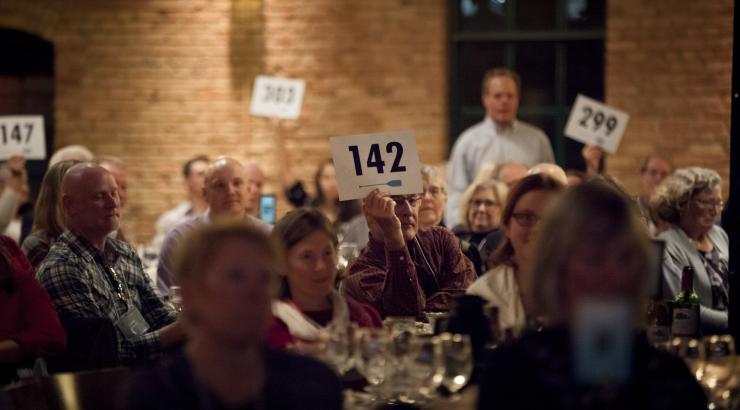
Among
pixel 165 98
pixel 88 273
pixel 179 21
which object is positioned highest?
pixel 179 21

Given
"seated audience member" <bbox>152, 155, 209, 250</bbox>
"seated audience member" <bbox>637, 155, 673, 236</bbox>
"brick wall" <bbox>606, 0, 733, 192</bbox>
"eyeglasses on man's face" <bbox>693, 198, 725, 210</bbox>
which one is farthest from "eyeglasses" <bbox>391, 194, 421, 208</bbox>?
"brick wall" <bbox>606, 0, 733, 192</bbox>

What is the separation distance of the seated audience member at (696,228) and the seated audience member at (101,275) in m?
2.69

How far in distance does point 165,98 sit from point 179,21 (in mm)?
706

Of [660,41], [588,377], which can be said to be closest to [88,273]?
[588,377]

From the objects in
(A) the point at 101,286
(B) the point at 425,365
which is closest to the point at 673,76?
(A) the point at 101,286

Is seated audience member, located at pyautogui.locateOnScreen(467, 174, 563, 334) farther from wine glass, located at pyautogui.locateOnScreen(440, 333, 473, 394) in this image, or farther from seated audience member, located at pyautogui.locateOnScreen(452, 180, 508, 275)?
seated audience member, located at pyautogui.locateOnScreen(452, 180, 508, 275)

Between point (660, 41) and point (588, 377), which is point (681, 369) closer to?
point (588, 377)

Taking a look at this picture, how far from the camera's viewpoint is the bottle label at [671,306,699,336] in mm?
5085

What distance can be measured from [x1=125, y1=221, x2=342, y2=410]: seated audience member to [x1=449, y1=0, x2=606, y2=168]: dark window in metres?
8.62

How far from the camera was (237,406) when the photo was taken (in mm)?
2602

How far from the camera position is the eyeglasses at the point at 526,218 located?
4117 millimetres

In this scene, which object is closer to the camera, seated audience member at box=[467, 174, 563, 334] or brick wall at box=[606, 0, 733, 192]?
seated audience member at box=[467, 174, 563, 334]

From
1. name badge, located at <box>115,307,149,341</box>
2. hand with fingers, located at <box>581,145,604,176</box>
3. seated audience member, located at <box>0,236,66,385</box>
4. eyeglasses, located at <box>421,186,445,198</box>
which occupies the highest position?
hand with fingers, located at <box>581,145,604,176</box>

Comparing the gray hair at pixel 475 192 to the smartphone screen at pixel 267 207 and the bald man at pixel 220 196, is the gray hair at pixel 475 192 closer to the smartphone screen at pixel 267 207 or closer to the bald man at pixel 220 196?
the bald man at pixel 220 196
